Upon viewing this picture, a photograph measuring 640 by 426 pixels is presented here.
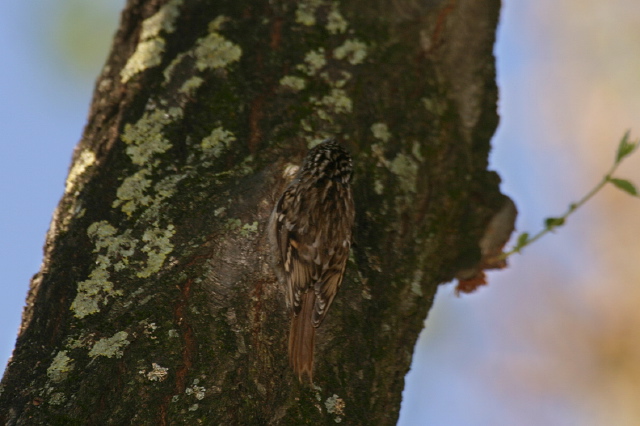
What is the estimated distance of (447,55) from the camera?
3287 mm

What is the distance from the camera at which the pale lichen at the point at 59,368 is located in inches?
86.7

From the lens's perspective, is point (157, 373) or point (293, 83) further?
point (293, 83)

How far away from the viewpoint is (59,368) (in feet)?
7.28

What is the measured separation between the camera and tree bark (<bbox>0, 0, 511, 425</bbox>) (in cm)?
224

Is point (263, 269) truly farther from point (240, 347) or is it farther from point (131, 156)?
point (131, 156)

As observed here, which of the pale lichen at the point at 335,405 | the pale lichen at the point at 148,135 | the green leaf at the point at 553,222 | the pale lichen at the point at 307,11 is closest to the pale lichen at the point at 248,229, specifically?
the pale lichen at the point at 148,135

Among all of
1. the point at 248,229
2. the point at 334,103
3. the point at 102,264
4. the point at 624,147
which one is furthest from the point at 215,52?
the point at 624,147

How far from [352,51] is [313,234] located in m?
0.84

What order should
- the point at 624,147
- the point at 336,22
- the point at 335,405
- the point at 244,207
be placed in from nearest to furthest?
the point at 335,405
the point at 244,207
the point at 624,147
the point at 336,22

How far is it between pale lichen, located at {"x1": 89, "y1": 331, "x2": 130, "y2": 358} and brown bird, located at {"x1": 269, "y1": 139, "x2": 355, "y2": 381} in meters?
0.55

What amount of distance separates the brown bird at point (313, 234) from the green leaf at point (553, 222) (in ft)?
2.57

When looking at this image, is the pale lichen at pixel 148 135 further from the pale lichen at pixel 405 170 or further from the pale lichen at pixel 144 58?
the pale lichen at pixel 405 170

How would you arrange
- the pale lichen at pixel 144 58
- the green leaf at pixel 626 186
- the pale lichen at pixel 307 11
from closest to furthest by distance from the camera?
the green leaf at pixel 626 186, the pale lichen at pixel 144 58, the pale lichen at pixel 307 11

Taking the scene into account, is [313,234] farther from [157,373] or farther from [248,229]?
[157,373]
